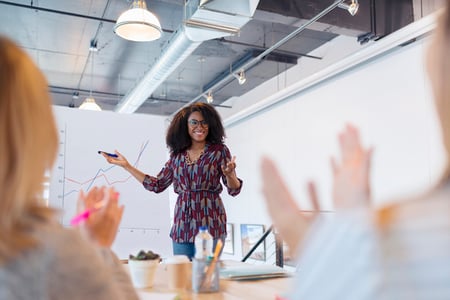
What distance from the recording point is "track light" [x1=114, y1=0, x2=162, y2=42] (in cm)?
350

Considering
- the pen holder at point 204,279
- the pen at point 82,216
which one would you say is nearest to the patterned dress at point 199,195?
the pen holder at point 204,279

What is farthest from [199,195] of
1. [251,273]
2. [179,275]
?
[179,275]

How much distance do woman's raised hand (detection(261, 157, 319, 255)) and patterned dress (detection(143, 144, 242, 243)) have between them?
1650mm

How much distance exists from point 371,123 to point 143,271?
12.9ft

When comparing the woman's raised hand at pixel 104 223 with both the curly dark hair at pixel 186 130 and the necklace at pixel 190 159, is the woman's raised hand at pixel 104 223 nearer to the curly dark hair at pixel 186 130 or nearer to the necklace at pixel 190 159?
the necklace at pixel 190 159

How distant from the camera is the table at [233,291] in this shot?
1.29 m

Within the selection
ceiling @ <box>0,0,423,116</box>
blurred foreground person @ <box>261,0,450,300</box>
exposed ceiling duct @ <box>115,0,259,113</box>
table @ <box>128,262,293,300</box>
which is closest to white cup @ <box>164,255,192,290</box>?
table @ <box>128,262,293,300</box>

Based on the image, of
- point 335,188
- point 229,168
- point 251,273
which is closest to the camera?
point 335,188

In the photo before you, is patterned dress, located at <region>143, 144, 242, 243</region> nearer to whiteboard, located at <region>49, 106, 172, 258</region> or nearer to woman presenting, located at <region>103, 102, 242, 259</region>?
woman presenting, located at <region>103, 102, 242, 259</region>

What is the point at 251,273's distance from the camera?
1.59m

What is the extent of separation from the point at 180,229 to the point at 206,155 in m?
0.44

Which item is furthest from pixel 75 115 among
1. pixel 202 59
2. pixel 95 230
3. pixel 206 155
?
pixel 202 59

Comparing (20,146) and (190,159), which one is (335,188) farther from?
(190,159)

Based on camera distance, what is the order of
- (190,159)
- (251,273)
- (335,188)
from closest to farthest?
(335,188) → (251,273) → (190,159)
